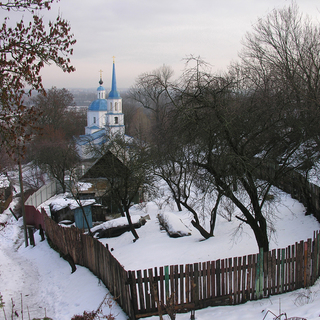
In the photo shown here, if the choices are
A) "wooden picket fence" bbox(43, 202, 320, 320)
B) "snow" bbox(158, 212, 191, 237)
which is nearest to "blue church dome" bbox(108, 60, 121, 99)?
"snow" bbox(158, 212, 191, 237)

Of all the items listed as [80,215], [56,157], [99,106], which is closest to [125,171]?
[80,215]

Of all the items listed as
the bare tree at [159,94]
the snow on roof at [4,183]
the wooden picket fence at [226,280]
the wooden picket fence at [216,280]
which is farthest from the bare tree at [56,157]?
the wooden picket fence at [226,280]

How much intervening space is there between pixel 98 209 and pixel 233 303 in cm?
1323

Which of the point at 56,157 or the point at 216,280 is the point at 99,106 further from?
the point at 216,280

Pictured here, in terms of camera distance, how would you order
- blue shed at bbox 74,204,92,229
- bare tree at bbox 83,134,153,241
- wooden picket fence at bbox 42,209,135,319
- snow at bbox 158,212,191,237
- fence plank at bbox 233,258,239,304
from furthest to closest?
blue shed at bbox 74,204,92,229 → bare tree at bbox 83,134,153,241 → snow at bbox 158,212,191,237 → wooden picket fence at bbox 42,209,135,319 → fence plank at bbox 233,258,239,304

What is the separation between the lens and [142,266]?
9.77m

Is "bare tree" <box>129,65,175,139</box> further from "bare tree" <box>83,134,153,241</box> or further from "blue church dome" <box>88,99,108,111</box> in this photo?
"blue church dome" <box>88,99,108,111</box>

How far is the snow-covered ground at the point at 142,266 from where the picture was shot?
21.2 feet

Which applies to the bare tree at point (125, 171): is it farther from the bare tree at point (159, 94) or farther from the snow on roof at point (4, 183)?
the snow on roof at point (4, 183)

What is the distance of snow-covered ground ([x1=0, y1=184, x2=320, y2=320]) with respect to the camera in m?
6.47

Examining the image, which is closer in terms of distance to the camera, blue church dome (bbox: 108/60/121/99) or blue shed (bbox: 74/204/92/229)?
blue shed (bbox: 74/204/92/229)

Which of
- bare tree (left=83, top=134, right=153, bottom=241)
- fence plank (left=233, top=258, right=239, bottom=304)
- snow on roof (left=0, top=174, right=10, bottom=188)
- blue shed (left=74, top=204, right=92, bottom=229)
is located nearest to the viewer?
fence plank (left=233, top=258, right=239, bottom=304)

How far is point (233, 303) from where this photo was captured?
6855 millimetres

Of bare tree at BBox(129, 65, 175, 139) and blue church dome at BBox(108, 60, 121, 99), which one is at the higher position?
blue church dome at BBox(108, 60, 121, 99)
